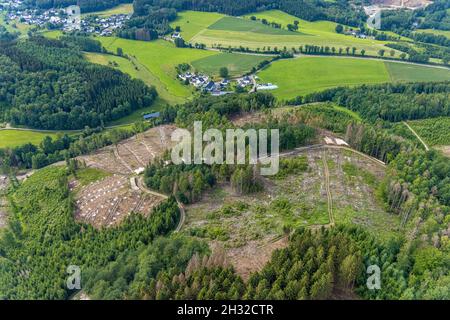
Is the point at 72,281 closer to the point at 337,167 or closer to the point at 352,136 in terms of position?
the point at 337,167

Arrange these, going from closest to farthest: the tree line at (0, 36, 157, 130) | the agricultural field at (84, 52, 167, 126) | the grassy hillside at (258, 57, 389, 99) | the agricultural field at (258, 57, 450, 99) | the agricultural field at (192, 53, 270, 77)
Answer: the tree line at (0, 36, 157, 130), the agricultural field at (84, 52, 167, 126), the grassy hillside at (258, 57, 389, 99), the agricultural field at (258, 57, 450, 99), the agricultural field at (192, 53, 270, 77)

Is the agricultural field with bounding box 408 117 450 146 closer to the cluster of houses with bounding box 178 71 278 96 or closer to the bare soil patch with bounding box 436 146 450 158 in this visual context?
the bare soil patch with bounding box 436 146 450 158

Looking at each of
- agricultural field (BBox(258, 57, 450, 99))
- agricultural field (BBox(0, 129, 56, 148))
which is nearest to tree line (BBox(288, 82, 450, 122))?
agricultural field (BBox(258, 57, 450, 99))

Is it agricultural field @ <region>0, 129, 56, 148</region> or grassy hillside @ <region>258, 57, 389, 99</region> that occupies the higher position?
grassy hillside @ <region>258, 57, 389, 99</region>

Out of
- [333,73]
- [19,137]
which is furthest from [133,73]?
[333,73]

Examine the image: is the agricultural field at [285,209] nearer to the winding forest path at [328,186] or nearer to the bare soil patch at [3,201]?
the winding forest path at [328,186]

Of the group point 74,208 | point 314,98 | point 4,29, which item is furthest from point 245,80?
point 4,29
